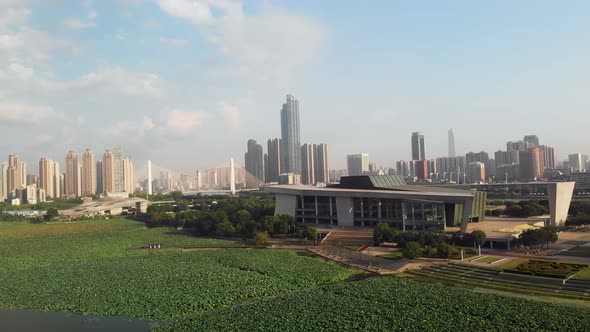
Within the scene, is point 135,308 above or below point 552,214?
below

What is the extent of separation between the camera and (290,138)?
146875mm

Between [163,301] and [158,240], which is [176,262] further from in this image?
[158,240]

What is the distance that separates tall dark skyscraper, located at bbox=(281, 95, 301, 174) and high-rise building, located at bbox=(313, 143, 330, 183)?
28.5 feet

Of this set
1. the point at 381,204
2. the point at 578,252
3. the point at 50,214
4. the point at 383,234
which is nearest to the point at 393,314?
the point at 383,234

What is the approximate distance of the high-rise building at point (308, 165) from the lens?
120 meters

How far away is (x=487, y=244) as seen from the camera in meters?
25.9

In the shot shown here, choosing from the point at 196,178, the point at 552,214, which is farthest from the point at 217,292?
the point at 196,178

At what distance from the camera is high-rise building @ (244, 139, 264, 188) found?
131375 millimetres

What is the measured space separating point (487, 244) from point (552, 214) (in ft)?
22.7

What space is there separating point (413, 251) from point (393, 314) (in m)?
8.87

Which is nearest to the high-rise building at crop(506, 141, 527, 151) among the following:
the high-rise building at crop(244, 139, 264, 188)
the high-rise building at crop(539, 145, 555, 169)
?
the high-rise building at crop(539, 145, 555, 169)

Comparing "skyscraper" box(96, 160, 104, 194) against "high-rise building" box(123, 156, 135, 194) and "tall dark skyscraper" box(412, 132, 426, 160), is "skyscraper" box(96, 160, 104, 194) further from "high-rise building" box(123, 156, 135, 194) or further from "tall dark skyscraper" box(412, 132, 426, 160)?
"tall dark skyscraper" box(412, 132, 426, 160)

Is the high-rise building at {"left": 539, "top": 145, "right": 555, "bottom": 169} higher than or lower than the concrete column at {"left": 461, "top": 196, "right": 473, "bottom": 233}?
higher

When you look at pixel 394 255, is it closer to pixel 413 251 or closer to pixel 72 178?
pixel 413 251
